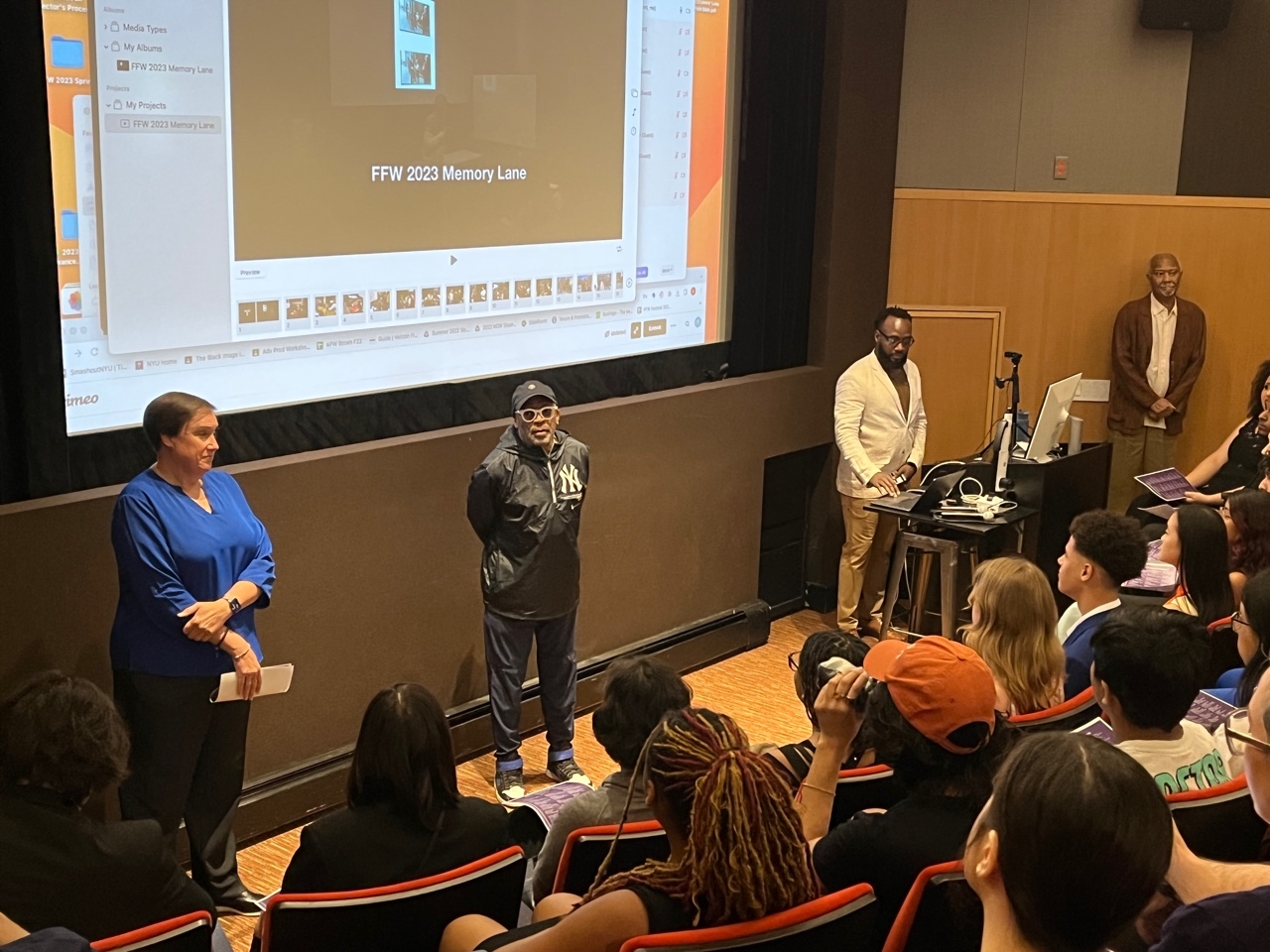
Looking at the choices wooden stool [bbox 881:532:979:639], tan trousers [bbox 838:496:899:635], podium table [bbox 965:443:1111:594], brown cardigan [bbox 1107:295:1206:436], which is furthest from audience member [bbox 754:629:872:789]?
brown cardigan [bbox 1107:295:1206:436]

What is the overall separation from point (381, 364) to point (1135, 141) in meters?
5.73

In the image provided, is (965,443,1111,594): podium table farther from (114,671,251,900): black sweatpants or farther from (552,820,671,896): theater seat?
(552,820,671,896): theater seat

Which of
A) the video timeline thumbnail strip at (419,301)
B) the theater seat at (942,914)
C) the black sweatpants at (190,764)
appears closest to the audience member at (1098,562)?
the theater seat at (942,914)

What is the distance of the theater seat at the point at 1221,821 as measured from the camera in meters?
2.32

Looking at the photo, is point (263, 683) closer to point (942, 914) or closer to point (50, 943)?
point (942, 914)

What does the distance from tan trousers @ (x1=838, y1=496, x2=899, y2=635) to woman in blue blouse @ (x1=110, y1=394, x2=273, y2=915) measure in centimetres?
309

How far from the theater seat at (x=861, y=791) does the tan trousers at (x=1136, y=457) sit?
201 inches

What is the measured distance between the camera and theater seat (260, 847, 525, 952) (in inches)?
83.0

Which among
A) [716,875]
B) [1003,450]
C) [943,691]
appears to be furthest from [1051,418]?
[716,875]

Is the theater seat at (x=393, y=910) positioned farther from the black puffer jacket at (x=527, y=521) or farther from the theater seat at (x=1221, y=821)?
the black puffer jacket at (x=527, y=521)

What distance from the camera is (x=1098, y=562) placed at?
366cm

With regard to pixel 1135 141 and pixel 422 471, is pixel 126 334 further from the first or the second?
pixel 1135 141

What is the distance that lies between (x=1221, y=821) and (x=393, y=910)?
1429 millimetres

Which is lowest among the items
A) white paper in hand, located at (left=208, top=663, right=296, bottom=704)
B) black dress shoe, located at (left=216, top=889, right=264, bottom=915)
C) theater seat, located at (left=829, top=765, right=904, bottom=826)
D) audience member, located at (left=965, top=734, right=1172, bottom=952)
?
black dress shoe, located at (left=216, top=889, right=264, bottom=915)
